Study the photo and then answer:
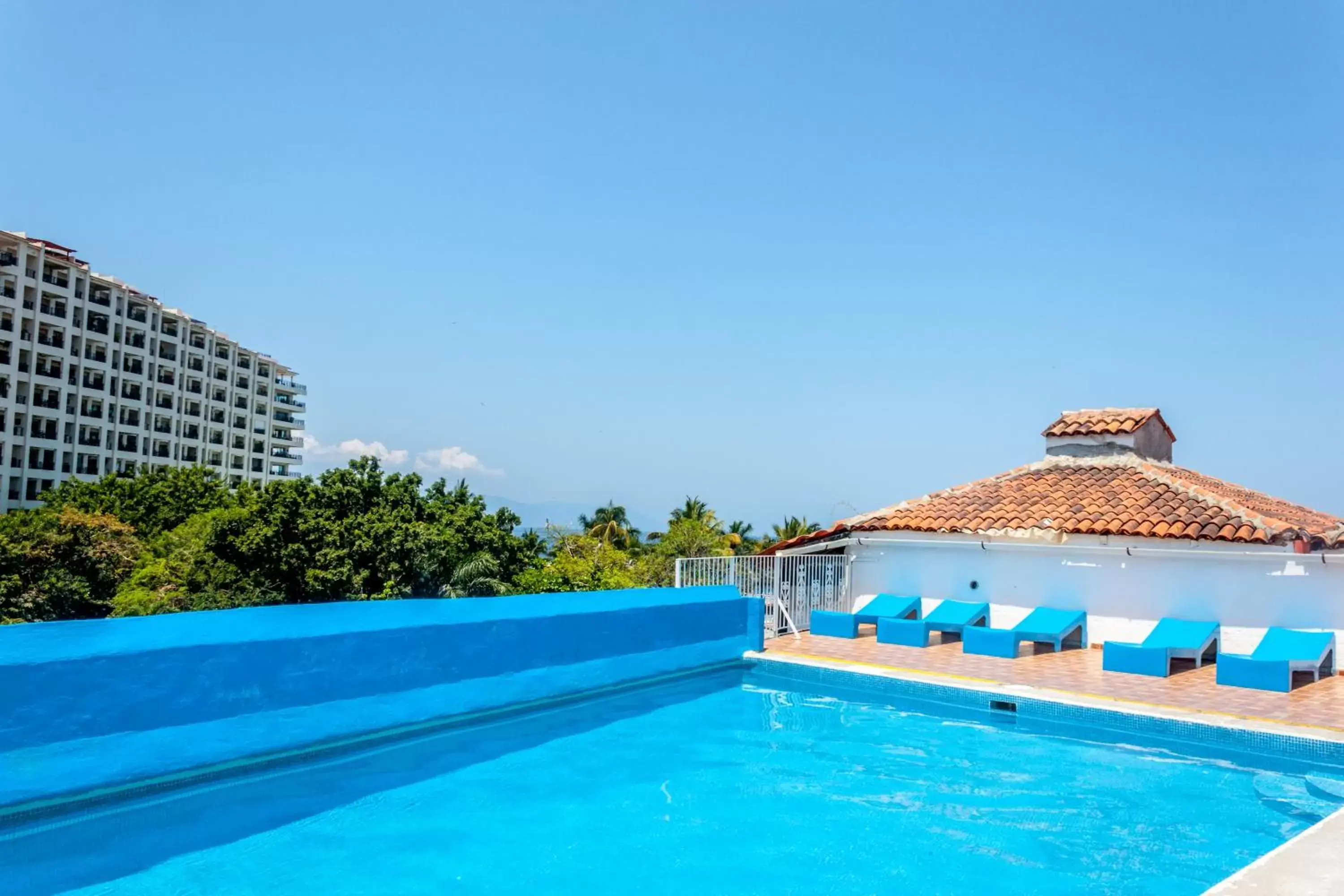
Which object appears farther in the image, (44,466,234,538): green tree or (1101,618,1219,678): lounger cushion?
(44,466,234,538): green tree

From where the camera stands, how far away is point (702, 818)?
7773 millimetres

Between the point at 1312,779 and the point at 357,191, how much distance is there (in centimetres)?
2380

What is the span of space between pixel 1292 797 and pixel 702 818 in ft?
17.8

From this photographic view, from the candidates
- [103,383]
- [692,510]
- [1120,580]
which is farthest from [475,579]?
[103,383]

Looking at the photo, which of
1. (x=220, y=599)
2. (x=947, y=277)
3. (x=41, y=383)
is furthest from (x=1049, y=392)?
(x=41, y=383)

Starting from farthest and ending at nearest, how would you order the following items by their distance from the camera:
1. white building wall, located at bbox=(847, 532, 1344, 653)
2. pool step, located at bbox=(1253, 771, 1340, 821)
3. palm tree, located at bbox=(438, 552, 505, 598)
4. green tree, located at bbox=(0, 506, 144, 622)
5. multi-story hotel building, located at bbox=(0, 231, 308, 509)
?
multi-story hotel building, located at bbox=(0, 231, 308, 509), green tree, located at bbox=(0, 506, 144, 622), palm tree, located at bbox=(438, 552, 505, 598), white building wall, located at bbox=(847, 532, 1344, 653), pool step, located at bbox=(1253, 771, 1340, 821)

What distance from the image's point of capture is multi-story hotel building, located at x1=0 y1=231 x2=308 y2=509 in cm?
6688

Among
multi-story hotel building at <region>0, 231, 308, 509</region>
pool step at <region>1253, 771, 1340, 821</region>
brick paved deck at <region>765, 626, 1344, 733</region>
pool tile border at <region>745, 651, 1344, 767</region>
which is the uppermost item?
multi-story hotel building at <region>0, 231, 308, 509</region>

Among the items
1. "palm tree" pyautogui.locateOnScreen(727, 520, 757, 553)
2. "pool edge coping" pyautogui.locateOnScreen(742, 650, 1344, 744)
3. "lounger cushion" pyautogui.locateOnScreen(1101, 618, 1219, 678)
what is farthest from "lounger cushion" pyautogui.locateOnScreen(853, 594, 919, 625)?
"palm tree" pyautogui.locateOnScreen(727, 520, 757, 553)

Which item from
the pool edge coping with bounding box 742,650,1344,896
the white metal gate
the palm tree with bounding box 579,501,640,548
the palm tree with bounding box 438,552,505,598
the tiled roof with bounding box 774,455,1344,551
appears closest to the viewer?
the pool edge coping with bounding box 742,650,1344,896

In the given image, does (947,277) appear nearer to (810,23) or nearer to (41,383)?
(810,23)

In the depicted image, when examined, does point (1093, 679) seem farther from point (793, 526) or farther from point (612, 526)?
point (612, 526)

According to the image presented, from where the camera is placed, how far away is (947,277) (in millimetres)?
24484

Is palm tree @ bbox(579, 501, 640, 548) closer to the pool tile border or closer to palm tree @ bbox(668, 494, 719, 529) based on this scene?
palm tree @ bbox(668, 494, 719, 529)
